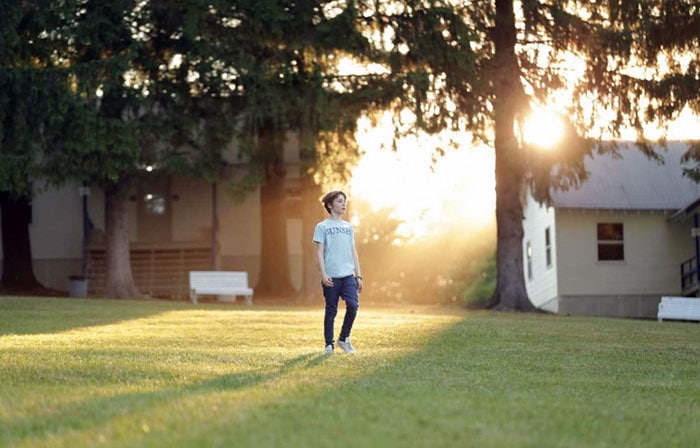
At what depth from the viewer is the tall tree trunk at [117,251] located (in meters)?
35.7

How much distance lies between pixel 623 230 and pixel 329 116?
15582mm

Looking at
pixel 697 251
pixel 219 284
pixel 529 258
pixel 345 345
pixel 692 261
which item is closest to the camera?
pixel 345 345

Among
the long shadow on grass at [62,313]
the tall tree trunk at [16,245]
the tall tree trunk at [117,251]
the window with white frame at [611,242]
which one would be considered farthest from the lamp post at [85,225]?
the window with white frame at [611,242]

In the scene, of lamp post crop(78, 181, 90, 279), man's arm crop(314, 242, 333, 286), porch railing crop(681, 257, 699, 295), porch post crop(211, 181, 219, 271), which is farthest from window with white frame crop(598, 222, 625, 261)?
man's arm crop(314, 242, 333, 286)

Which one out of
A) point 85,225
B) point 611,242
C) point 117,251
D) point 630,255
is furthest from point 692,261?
point 85,225

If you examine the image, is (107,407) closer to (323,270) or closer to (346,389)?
(346,389)

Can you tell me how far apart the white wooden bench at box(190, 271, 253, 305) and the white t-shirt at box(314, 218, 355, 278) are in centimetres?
2050

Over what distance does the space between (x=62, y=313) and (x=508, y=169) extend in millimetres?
11964

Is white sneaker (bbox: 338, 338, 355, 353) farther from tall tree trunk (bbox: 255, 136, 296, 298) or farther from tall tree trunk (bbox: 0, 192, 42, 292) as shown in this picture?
tall tree trunk (bbox: 0, 192, 42, 292)

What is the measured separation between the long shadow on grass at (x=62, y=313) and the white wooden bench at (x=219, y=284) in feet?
9.31

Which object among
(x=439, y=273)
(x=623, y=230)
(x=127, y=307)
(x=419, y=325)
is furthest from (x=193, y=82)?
(x=439, y=273)

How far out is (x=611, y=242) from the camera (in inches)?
1721

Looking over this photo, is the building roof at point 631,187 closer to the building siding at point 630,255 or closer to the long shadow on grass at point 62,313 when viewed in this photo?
the building siding at point 630,255

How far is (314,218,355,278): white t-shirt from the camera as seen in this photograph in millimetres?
14242
